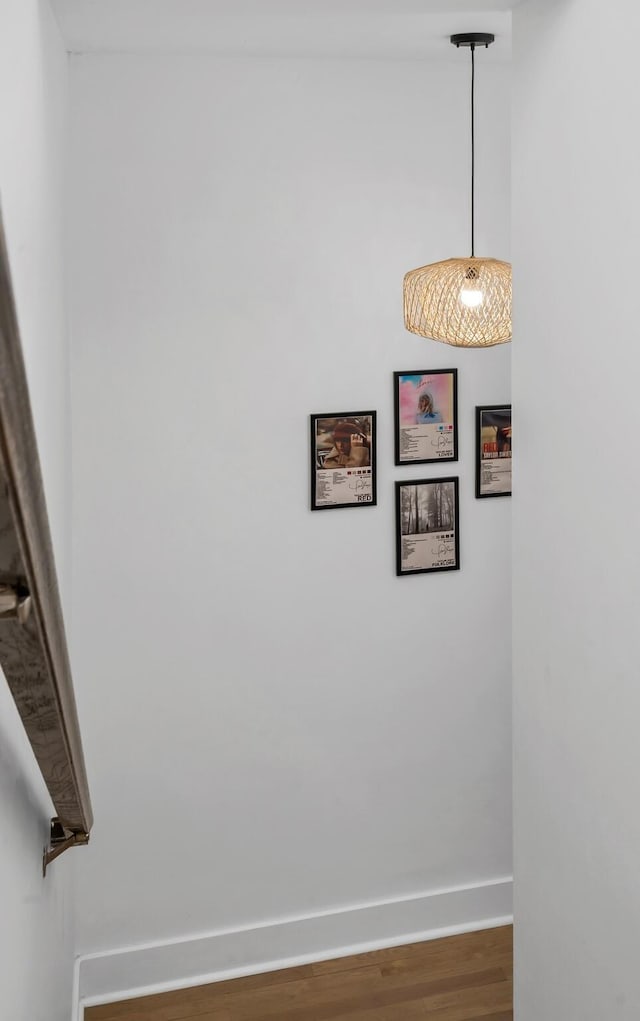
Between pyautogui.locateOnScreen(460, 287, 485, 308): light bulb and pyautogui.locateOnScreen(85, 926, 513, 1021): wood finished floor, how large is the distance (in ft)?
6.73

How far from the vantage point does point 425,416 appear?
3051 millimetres

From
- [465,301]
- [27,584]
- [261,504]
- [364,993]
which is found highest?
[465,301]

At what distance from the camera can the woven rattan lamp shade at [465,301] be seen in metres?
2.53

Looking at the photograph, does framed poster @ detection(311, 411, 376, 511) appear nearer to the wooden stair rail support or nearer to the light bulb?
the light bulb

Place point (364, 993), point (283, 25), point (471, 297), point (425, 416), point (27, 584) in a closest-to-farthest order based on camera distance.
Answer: point (27, 584) < point (283, 25) < point (471, 297) < point (364, 993) < point (425, 416)

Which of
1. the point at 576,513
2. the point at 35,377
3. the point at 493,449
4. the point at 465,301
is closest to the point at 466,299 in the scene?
the point at 465,301

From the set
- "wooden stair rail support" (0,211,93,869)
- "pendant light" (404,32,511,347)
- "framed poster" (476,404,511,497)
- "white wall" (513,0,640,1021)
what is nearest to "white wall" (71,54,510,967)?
"framed poster" (476,404,511,497)

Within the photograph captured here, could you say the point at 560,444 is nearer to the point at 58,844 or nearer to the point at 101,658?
the point at 58,844

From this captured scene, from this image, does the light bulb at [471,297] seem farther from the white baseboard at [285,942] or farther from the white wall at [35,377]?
the white baseboard at [285,942]

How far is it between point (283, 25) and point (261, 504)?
1.32m

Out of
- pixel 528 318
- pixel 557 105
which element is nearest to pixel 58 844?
pixel 528 318

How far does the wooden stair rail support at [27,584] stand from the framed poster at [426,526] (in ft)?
6.60

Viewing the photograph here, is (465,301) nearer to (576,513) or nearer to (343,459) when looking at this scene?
(343,459)

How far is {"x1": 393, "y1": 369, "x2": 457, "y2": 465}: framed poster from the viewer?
302 centimetres
